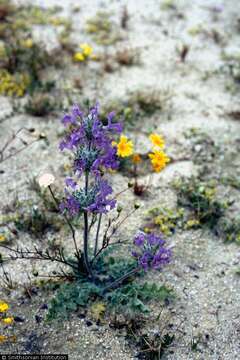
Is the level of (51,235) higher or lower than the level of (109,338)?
higher

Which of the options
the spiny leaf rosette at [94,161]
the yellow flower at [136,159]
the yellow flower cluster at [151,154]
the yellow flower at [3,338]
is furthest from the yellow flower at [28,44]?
the yellow flower at [3,338]

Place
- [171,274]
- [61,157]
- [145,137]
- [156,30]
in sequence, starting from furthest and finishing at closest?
1. [156,30]
2. [145,137]
3. [61,157]
4. [171,274]

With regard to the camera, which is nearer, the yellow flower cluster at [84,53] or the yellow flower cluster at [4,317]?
the yellow flower cluster at [4,317]

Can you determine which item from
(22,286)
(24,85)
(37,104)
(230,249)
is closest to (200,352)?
(230,249)

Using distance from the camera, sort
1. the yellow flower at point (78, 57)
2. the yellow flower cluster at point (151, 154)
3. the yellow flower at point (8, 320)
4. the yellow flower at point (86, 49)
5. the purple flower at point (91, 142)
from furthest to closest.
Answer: the yellow flower at point (86, 49), the yellow flower at point (78, 57), the yellow flower cluster at point (151, 154), the yellow flower at point (8, 320), the purple flower at point (91, 142)

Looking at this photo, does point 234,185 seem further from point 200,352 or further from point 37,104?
point 37,104

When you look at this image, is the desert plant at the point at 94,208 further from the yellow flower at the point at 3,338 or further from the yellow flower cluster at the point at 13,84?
the yellow flower cluster at the point at 13,84

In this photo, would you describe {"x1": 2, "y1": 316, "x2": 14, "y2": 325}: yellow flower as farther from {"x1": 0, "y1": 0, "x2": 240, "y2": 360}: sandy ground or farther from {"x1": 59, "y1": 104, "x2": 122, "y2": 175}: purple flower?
{"x1": 59, "y1": 104, "x2": 122, "y2": 175}: purple flower
